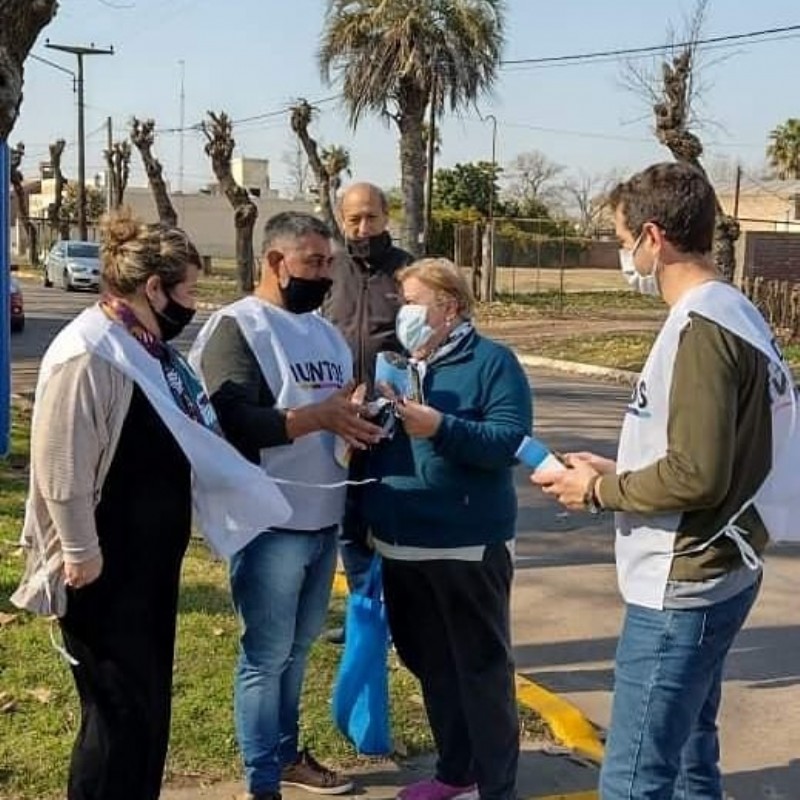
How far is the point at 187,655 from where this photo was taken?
4.97 metres

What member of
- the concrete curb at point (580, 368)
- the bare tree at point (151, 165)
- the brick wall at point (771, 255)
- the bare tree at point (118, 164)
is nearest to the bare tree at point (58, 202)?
the bare tree at point (118, 164)

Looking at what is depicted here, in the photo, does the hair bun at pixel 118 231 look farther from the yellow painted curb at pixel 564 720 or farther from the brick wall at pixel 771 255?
the brick wall at pixel 771 255

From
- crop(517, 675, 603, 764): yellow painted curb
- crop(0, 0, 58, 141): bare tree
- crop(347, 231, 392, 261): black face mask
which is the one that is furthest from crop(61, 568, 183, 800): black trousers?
crop(0, 0, 58, 141): bare tree

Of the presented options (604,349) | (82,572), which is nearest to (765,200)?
(604,349)

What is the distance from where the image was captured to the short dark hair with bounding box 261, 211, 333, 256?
3619mm

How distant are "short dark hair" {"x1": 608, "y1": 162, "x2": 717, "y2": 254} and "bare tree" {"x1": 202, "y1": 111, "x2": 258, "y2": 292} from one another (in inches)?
1176

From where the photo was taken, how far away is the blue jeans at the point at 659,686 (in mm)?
2729

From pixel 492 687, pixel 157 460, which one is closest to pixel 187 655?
pixel 492 687

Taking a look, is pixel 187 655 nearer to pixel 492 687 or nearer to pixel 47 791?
pixel 47 791

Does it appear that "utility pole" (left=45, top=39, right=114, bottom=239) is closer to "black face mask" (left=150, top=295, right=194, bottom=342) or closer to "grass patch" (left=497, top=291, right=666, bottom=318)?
"grass patch" (left=497, top=291, right=666, bottom=318)

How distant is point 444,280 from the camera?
3.56 meters

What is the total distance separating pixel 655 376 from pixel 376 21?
25.7 meters

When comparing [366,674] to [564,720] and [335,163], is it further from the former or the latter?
[335,163]

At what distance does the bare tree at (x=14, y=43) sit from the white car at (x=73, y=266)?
2456 cm
